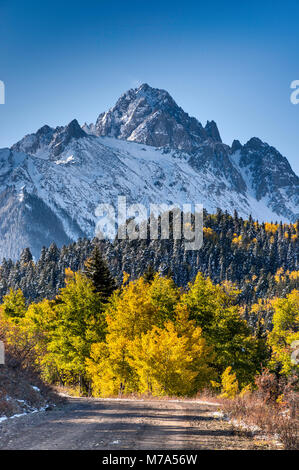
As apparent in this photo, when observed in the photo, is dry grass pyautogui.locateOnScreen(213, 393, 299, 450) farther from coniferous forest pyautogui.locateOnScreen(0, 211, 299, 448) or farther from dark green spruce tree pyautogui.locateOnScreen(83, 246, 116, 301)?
dark green spruce tree pyautogui.locateOnScreen(83, 246, 116, 301)

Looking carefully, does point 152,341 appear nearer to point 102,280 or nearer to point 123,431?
point 102,280

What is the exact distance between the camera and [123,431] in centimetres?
1038

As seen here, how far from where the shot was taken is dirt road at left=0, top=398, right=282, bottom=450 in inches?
349

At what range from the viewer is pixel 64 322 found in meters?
37.2

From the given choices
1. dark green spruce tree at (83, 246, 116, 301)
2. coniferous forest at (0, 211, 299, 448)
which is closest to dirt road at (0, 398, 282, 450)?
coniferous forest at (0, 211, 299, 448)

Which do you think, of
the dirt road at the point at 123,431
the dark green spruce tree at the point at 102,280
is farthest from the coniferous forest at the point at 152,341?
the dirt road at the point at 123,431

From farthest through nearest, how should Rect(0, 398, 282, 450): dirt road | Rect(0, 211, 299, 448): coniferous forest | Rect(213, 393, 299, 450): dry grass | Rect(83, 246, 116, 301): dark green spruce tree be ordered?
Rect(83, 246, 116, 301): dark green spruce tree
Rect(0, 211, 299, 448): coniferous forest
Rect(213, 393, 299, 450): dry grass
Rect(0, 398, 282, 450): dirt road

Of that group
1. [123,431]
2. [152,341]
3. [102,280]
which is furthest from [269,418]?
[102,280]

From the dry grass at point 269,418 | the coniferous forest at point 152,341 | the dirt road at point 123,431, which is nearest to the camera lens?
the dirt road at point 123,431

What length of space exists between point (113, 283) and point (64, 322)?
700 centimetres

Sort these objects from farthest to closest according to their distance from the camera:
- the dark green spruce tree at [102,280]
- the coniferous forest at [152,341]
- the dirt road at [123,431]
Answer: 1. the dark green spruce tree at [102,280]
2. the coniferous forest at [152,341]
3. the dirt road at [123,431]

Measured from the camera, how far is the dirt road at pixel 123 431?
886cm

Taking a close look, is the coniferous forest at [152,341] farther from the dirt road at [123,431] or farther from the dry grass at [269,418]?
the dirt road at [123,431]
